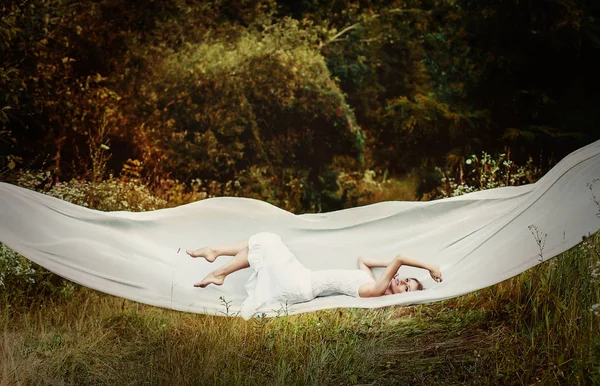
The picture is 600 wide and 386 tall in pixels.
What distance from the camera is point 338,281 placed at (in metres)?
3.06

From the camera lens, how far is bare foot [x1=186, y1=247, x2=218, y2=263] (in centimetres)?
316

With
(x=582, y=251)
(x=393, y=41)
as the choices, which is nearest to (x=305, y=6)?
(x=393, y=41)

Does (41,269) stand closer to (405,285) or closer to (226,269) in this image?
→ (226,269)

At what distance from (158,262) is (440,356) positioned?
54.5 inches

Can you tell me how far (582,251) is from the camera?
278 centimetres

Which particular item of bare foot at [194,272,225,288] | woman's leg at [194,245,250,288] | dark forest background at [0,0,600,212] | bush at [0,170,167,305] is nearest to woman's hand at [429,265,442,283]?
woman's leg at [194,245,250,288]

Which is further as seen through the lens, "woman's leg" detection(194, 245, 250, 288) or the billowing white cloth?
"woman's leg" detection(194, 245, 250, 288)

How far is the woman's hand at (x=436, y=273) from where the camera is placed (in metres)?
2.86

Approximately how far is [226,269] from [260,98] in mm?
2866

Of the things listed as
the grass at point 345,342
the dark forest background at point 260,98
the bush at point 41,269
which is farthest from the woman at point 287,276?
the dark forest background at point 260,98

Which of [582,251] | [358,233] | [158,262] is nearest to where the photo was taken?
[582,251]

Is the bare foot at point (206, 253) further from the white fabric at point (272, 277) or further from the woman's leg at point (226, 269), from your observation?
the white fabric at point (272, 277)

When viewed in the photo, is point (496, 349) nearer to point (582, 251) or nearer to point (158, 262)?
point (582, 251)

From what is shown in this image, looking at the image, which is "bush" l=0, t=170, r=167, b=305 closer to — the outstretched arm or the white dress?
the white dress
